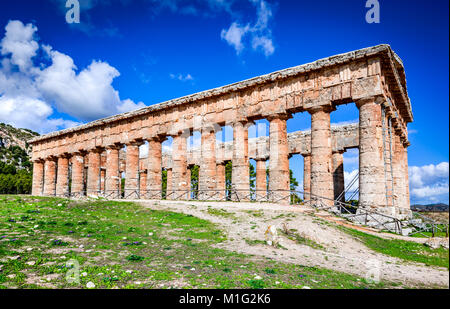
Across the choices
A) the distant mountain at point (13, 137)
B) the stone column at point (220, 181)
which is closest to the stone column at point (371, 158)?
the stone column at point (220, 181)

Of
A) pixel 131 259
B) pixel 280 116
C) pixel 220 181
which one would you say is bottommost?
pixel 131 259

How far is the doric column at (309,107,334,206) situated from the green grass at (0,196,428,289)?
897 cm

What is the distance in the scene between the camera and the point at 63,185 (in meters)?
36.5

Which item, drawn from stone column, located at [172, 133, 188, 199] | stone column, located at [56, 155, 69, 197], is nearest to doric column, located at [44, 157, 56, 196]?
stone column, located at [56, 155, 69, 197]

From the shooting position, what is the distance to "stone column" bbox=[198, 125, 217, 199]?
24.7 metres

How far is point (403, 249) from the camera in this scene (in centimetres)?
1088

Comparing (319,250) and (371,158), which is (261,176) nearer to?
(371,158)

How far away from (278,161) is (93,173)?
70.5 ft

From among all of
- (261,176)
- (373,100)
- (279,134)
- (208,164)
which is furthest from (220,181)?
(373,100)

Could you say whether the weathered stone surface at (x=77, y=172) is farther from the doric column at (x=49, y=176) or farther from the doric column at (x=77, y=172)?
the doric column at (x=49, y=176)

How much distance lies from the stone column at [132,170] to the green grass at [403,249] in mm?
21388

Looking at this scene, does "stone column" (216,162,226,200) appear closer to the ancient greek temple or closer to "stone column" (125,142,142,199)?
the ancient greek temple

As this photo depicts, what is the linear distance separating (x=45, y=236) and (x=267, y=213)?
9.72 m
